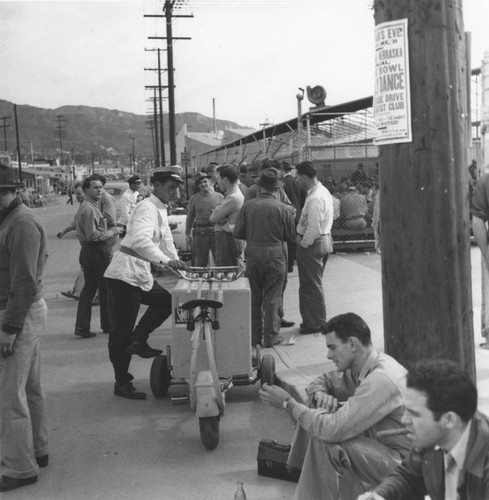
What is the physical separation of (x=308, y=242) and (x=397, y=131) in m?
4.84

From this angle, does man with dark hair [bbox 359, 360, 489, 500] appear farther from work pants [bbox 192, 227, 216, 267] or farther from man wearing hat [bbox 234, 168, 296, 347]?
work pants [bbox 192, 227, 216, 267]

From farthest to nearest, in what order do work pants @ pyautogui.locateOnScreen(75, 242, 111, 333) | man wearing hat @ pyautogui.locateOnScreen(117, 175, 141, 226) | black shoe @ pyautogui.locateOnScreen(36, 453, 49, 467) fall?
man wearing hat @ pyautogui.locateOnScreen(117, 175, 141, 226) < work pants @ pyautogui.locateOnScreen(75, 242, 111, 333) < black shoe @ pyautogui.locateOnScreen(36, 453, 49, 467)

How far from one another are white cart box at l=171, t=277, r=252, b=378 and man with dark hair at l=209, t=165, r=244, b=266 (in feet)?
11.5

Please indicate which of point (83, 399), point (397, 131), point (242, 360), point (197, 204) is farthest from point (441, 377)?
point (197, 204)

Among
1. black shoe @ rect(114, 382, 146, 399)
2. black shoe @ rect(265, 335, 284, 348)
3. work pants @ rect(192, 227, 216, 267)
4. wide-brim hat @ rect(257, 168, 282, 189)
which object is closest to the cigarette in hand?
black shoe @ rect(114, 382, 146, 399)

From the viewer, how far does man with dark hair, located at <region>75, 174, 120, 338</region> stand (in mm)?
9312

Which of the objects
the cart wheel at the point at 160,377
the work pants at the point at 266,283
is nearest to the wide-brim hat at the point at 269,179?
the work pants at the point at 266,283

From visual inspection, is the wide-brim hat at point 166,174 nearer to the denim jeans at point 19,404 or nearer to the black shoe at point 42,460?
the denim jeans at point 19,404

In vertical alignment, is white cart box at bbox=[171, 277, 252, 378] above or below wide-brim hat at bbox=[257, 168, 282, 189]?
below

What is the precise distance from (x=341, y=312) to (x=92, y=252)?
326cm

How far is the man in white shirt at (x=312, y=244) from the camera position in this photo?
27.8 feet

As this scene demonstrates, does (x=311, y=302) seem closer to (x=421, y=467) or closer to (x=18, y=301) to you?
(x=18, y=301)

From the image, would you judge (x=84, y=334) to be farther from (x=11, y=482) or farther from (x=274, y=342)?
(x=11, y=482)

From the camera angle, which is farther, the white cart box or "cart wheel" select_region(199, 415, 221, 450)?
the white cart box
